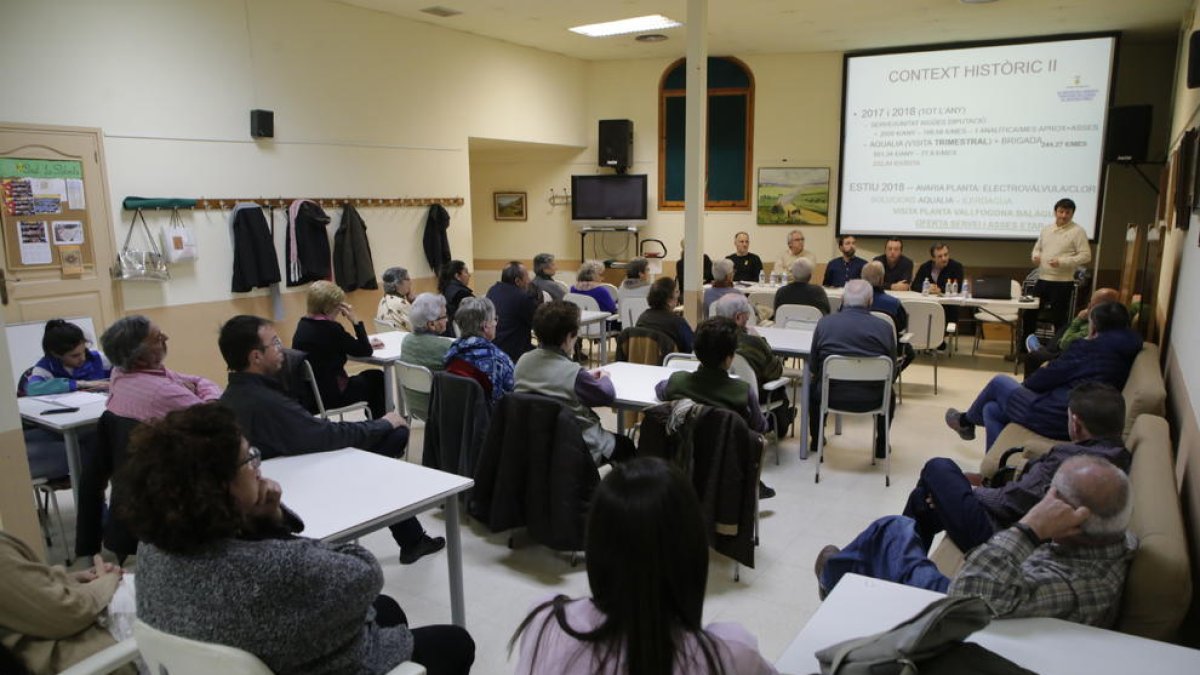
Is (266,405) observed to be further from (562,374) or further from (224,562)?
(224,562)

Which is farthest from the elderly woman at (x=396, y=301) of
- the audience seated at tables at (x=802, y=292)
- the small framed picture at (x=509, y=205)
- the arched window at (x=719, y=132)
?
the arched window at (x=719, y=132)

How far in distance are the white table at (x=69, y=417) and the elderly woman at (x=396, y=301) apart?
2296 millimetres

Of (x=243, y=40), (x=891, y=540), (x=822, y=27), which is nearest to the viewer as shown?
(x=891, y=540)

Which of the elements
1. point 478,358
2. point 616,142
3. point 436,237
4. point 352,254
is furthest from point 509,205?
point 478,358

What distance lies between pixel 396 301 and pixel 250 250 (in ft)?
4.51

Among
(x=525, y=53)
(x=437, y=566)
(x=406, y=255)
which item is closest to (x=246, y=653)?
(x=437, y=566)

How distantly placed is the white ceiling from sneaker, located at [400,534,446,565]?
516 cm

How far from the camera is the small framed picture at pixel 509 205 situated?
419 inches

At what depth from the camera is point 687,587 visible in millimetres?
1233

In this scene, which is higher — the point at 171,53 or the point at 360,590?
the point at 171,53

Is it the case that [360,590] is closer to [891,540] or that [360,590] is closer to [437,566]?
[891,540]

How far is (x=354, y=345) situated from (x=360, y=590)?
301 centimetres

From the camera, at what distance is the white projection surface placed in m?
7.94

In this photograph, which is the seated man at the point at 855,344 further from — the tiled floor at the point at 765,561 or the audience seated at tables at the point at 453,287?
the audience seated at tables at the point at 453,287
